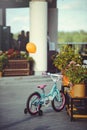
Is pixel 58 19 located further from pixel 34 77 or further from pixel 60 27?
pixel 34 77

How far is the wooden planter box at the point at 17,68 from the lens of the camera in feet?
42.2

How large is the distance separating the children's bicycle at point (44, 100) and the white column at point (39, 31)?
18.7ft

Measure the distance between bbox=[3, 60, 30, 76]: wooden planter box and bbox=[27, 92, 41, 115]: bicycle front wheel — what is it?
19.2 feet

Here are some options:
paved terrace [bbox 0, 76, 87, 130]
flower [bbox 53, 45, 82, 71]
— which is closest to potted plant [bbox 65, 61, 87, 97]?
paved terrace [bbox 0, 76, 87, 130]

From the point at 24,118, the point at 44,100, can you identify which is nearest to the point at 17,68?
the point at 44,100

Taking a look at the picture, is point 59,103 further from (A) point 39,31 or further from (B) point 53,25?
(B) point 53,25

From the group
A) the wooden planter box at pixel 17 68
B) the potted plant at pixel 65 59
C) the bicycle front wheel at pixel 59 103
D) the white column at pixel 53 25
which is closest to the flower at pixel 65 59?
the potted plant at pixel 65 59

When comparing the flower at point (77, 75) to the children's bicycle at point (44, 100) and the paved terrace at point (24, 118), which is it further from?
the paved terrace at point (24, 118)

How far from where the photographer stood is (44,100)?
279 inches

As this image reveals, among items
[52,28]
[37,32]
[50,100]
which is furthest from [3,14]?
[50,100]

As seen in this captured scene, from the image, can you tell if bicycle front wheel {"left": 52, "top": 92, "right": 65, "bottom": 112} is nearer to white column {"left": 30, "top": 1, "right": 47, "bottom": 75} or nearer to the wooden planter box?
the wooden planter box

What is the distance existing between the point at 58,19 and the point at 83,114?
388 inches

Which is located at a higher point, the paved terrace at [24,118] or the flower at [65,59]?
the flower at [65,59]

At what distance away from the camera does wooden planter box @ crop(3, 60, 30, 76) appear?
12852 millimetres
